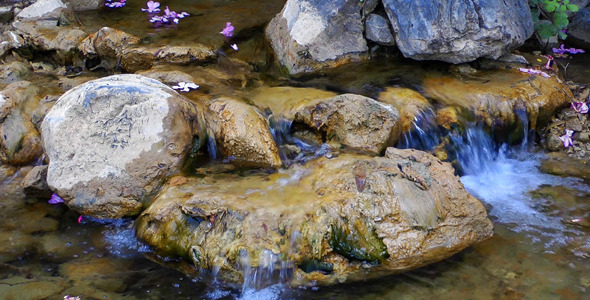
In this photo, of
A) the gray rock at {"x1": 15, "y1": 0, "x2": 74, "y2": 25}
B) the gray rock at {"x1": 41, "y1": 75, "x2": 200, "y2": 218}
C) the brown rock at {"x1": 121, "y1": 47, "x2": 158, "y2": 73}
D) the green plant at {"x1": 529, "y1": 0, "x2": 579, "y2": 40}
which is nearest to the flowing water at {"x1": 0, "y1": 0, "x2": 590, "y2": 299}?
the gray rock at {"x1": 41, "y1": 75, "x2": 200, "y2": 218}

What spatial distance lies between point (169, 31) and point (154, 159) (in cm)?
286

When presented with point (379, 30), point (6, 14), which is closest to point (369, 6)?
point (379, 30)

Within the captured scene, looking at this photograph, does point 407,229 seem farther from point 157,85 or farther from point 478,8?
point 478,8

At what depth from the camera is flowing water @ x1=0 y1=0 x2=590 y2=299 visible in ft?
12.5

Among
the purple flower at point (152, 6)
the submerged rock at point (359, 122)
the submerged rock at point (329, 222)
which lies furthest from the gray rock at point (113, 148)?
the purple flower at point (152, 6)

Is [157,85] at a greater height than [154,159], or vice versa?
[157,85]

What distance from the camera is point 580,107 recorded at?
5988 mm

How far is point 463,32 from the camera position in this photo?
5746 mm

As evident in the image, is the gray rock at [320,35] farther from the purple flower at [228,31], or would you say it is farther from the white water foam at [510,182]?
the white water foam at [510,182]

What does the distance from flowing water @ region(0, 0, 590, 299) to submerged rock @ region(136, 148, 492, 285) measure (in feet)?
0.31

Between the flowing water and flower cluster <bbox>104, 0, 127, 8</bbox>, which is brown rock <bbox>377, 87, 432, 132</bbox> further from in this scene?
flower cluster <bbox>104, 0, 127, 8</bbox>

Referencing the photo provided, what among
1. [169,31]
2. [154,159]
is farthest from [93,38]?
[154,159]

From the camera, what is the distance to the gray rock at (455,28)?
5.74 m

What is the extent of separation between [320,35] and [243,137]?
189 cm
